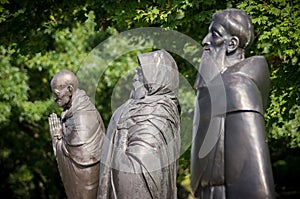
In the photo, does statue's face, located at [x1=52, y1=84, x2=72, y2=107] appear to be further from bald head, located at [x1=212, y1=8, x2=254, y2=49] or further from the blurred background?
bald head, located at [x1=212, y1=8, x2=254, y2=49]

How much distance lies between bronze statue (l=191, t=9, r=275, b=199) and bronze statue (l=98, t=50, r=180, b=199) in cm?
190

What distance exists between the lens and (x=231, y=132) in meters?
6.24

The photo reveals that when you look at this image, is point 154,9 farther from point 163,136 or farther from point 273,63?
point 163,136

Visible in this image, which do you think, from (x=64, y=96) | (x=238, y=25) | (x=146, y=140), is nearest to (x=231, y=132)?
(x=238, y=25)

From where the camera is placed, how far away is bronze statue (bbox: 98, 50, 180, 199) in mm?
8336

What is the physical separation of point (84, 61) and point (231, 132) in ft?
53.3

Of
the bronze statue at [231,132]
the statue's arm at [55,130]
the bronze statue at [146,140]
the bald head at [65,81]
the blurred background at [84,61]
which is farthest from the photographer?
the blurred background at [84,61]

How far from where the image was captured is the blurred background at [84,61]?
1444 centimetres

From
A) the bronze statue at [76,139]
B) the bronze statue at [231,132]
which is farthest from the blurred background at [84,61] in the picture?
the bronze statue at [231,132]

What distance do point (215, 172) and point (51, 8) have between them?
11940 mm

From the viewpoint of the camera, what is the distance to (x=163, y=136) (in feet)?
27.7

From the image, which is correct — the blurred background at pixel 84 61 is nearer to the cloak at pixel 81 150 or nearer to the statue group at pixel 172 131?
the cloak at pixel 81 150

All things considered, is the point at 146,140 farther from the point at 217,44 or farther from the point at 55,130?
the point at 55,130

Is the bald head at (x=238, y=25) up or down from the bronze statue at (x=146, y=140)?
up
